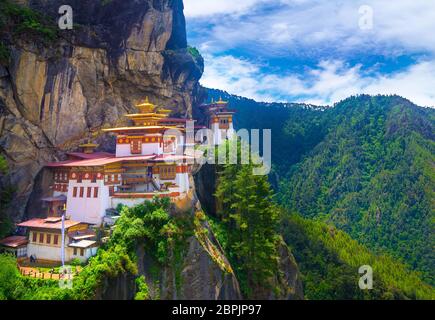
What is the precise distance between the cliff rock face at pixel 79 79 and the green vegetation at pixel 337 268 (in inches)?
995

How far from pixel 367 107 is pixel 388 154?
82.5ft

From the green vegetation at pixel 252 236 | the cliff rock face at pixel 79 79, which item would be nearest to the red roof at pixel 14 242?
the cliff rock face at pixel 79 79

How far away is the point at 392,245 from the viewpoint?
87.9 metres

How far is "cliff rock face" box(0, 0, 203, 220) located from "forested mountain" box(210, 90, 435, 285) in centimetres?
5305

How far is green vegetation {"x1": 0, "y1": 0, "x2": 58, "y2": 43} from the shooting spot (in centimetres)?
3634

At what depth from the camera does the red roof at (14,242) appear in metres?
31.5

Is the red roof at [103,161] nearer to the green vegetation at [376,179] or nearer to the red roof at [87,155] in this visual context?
the red roof at [87,155]

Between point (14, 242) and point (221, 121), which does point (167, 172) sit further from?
point (221, 121)

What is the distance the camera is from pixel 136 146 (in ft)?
133

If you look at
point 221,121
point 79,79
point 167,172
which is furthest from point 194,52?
point 167,172

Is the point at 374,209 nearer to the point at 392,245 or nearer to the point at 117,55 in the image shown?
the point at 392,245

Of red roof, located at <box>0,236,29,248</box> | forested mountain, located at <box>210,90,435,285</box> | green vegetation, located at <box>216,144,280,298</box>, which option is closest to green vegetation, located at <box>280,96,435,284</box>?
forested mountain, located at <box>210,90,435,285</box>

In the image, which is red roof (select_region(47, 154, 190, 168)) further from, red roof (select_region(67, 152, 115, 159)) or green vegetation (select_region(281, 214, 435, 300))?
green vegetation (select_region(281, 214, 435, 300))
